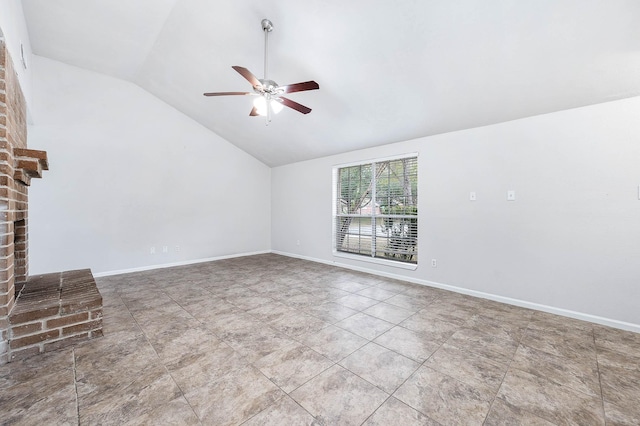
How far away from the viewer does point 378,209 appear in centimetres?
479

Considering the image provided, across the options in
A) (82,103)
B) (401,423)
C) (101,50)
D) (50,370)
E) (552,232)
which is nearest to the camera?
(401,423)

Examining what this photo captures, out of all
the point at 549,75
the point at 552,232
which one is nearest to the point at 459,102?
the point at 549,75

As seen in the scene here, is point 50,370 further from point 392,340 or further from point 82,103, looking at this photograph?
point 82,103

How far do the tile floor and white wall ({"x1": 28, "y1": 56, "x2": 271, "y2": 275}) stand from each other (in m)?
1.77

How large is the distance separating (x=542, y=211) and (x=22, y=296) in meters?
5.39

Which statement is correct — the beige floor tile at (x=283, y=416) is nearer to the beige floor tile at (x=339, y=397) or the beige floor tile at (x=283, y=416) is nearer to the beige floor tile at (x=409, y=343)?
the beige floor tile at (x=339, y=397)

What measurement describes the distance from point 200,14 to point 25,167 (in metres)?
2.38

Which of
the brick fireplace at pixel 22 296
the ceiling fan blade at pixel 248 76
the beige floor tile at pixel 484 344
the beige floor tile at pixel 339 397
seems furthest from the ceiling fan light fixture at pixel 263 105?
the beige floor tile at pixel 484 344

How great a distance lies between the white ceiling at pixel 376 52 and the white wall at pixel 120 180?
1.68 ft

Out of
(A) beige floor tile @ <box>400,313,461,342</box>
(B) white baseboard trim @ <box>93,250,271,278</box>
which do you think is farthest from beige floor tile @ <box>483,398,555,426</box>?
(B) white baseboard trim @ <box>93,250,271,278</box>

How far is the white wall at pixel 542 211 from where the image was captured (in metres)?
2.65

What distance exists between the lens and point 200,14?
306cm

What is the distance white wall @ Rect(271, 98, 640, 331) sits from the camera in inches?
104

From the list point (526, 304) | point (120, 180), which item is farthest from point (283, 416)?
point (120, 180)
